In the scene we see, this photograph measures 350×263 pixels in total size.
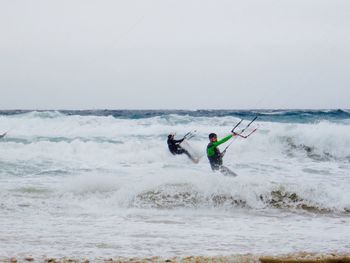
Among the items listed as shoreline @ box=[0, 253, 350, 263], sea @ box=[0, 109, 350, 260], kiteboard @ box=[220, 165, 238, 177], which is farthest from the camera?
kiteboard @ box=[220, 165, 238, 177]

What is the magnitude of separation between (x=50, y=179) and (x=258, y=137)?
1347 cm

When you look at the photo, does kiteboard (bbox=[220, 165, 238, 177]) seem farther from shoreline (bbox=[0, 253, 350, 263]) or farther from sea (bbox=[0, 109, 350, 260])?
shoreline (bbox=[0, 253, 350, 263])

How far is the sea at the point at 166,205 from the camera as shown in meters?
7.05

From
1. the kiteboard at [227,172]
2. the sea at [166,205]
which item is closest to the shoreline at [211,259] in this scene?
the sea at [166,205]

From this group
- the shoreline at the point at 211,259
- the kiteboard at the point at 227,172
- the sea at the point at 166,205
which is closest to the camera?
the shoreline at the point at 211,259

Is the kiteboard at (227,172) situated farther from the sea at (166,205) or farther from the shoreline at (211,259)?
the shoreline at (211,259)

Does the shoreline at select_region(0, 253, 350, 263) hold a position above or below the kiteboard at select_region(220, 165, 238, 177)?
below

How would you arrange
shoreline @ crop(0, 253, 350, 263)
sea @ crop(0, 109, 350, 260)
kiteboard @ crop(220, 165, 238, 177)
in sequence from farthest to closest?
kiteboard @ crop(220, 165, 238, 177), sea @ crop(0, 109, 350, 260), shoreline @ crop(0, 253, 350, 263)

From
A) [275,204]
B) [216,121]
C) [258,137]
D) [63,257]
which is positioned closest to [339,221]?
[275,204]

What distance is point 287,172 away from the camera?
1641 centimetres

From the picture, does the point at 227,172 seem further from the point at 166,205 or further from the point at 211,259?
the point at 211,259

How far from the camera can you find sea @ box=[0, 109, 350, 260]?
7.05m

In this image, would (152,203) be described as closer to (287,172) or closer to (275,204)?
(275,204)

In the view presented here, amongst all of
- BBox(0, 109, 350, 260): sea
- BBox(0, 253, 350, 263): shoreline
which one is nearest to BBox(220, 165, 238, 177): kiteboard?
BBox(0, 109, 350, 260): sea
